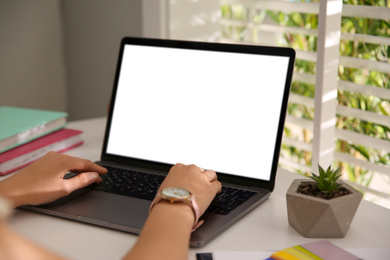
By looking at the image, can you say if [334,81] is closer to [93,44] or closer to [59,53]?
[93,44]

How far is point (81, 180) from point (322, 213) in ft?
1.30

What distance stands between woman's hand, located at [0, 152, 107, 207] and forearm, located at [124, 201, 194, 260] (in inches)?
8.1

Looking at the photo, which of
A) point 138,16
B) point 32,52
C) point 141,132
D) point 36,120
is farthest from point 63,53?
point 141,132

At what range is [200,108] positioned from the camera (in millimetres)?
992

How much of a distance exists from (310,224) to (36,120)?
0.68 m

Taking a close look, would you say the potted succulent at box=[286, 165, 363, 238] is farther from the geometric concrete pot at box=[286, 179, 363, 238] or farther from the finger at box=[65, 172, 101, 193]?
the finger at box=[65, 172, 101, 193]

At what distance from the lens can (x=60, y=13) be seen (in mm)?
1802

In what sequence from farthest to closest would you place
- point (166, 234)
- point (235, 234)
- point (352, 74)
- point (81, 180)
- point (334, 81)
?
point (352, 74)
point (334, 81)
point (81, 180)
point (235, 234)
point (166, 234)

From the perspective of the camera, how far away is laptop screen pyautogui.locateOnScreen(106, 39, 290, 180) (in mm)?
917

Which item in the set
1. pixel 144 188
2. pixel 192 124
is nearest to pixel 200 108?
pixel 192 124

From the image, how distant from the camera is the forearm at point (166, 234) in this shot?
0.62 metres

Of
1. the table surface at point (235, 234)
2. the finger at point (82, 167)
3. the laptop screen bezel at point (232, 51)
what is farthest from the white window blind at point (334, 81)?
the finger at point (82, 167)

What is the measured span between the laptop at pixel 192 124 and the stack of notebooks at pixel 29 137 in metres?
0.15

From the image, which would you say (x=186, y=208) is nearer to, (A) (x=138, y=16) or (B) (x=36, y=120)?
(B) (x=36, y=120)
